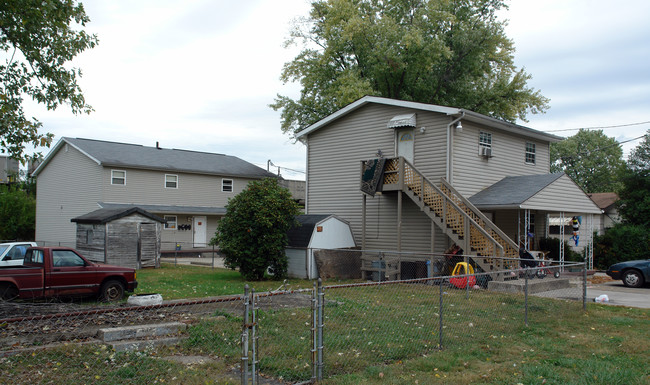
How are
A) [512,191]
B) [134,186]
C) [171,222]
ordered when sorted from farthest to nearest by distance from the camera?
1. [171,222]
2. [134,186]
3. [512,191]

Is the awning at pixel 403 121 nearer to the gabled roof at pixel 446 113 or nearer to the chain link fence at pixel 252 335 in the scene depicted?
the gabled roof at pixel 446 113

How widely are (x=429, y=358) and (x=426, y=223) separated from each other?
12485mm

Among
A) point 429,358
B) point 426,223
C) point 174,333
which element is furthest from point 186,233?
point 429,358

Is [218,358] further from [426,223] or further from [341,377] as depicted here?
[426,223]

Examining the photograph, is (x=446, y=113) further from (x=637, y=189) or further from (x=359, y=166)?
(x=637, y=189)

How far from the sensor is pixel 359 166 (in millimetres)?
21703

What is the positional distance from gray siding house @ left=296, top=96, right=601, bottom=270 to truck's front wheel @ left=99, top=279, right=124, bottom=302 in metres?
9.65

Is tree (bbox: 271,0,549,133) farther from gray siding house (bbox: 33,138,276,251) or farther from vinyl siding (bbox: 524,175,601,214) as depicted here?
vinyl siding (bbox: 524,175,601,214)

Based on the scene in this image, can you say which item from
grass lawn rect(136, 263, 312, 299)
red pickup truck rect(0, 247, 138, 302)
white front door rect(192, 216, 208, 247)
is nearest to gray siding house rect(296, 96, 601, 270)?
grass lawn rect(136, 263, 312, 299)

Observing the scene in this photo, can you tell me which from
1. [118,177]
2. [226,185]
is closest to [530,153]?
[226,185]

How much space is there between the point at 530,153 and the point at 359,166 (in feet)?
25.9

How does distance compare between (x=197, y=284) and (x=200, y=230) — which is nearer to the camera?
(x=197, y=284)

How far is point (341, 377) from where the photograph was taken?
6.27 meters

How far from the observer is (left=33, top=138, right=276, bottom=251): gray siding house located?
3114 cm
